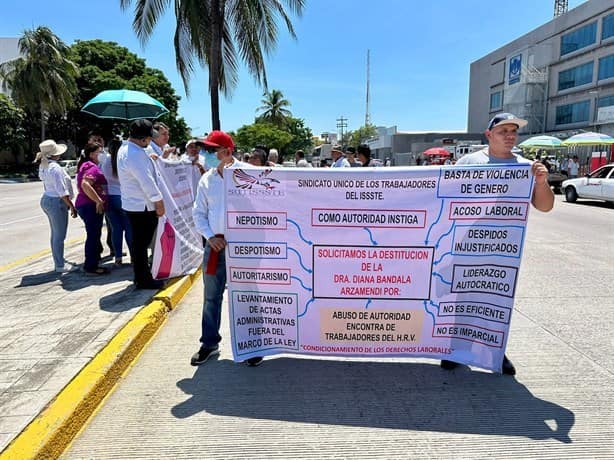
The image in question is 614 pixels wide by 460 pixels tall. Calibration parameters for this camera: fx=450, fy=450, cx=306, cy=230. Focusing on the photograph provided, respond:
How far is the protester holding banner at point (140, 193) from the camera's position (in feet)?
15.8

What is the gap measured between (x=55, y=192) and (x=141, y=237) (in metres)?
1.71

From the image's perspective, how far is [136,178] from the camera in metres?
4.84

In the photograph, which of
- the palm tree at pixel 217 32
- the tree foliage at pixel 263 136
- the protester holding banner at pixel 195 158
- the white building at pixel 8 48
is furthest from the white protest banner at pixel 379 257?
the white building at pixel 8 48

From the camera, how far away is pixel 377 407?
312cm

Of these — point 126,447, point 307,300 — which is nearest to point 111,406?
point 126,447

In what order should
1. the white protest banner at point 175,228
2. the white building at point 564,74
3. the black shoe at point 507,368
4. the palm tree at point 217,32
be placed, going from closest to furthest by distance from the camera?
1. the black shoe at point 507,368
2. the white protest banner at point 175,228
3. the palm tree at point 217,32
4. the white building at point 564,74

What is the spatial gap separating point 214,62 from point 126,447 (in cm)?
1075

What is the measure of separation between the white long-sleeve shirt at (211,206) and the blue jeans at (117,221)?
256 centimetres

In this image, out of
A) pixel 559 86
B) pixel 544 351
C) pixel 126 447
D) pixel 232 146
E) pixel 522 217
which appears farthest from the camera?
pixel 559 86

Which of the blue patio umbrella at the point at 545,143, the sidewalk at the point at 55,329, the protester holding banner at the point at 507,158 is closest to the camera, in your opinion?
the sidewalk at the point at 55,329

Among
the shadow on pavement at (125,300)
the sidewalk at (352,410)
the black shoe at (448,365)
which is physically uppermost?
the shadow on pavement at (125,300)

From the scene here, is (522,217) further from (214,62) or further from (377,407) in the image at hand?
(214,62)

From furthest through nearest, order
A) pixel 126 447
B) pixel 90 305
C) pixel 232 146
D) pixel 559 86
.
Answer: pixel 559 86 → pixel 90 305 → pixel 232 146 → pixel 126 447

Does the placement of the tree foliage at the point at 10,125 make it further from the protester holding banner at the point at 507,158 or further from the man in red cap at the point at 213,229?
the protester holding banner at the point at 507,158
